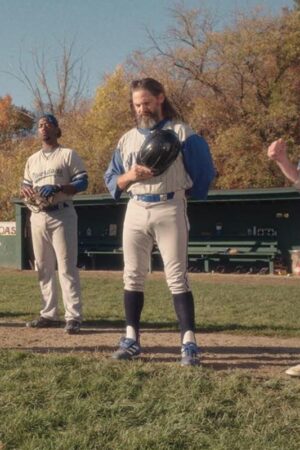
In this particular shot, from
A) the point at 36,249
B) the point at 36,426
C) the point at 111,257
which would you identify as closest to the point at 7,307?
the point at 36,249

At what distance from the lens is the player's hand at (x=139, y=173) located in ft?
14.8

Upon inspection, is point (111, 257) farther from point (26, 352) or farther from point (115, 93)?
point (26, 352)

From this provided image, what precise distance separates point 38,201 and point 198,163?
2.30 metres

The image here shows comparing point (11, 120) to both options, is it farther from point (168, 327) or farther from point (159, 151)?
point (159, 151)

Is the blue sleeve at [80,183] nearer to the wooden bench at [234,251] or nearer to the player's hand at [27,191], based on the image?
the player's hand at [27,191]

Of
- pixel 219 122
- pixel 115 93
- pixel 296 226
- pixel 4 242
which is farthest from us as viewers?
pixel 115 93

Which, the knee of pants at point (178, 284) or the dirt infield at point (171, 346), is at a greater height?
the knee of pants at point (178, 284)

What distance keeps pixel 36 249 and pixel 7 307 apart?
2.34 m

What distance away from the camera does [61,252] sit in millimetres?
6402

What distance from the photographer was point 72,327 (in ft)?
19.8

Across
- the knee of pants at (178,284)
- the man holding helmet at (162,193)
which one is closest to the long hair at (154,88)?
the man holding helmet at (162,193)

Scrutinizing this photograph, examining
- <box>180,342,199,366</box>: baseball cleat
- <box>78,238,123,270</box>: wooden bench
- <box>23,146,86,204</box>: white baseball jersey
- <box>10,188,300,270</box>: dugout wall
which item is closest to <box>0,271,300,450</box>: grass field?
<box>180,342,199,366</box>: baseball cleat

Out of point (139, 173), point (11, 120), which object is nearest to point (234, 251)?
point (139, 173)

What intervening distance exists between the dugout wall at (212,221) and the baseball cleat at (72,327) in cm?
1453
